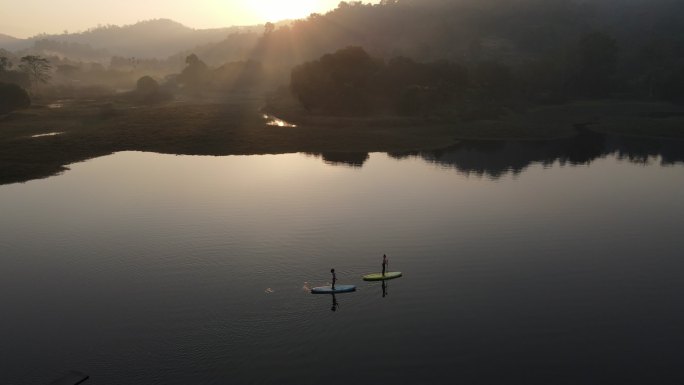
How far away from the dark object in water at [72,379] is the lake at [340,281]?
66 centimetres

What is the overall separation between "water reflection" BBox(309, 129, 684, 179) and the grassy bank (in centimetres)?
615

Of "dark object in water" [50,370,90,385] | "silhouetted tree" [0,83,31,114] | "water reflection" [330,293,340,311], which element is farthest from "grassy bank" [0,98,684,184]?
"water reflection" [330,293,340,311]

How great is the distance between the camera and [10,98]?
403 ft

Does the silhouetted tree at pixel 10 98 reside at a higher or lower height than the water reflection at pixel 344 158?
higher

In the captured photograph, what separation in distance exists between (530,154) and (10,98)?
133 metres

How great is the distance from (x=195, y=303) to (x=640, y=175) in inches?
3130

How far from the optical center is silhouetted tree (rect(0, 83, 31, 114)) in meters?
121

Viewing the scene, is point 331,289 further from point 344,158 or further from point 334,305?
point 344,158

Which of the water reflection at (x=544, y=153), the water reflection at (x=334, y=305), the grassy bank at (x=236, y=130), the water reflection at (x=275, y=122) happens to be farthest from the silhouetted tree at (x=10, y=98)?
the water reflection at (x=334, y=305)

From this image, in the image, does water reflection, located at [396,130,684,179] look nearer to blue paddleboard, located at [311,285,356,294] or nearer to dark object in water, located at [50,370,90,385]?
blue paddleboard, located at [311,285,356,294]

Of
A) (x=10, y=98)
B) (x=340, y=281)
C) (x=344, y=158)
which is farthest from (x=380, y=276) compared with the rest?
(x=10, y=98)

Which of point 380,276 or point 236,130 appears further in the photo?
point 236,130

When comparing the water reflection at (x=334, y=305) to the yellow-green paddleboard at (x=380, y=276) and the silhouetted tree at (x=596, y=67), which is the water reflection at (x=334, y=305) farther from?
the silhouetted tree at (x=596, y=67)

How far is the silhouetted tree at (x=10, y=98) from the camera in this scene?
12131cm
